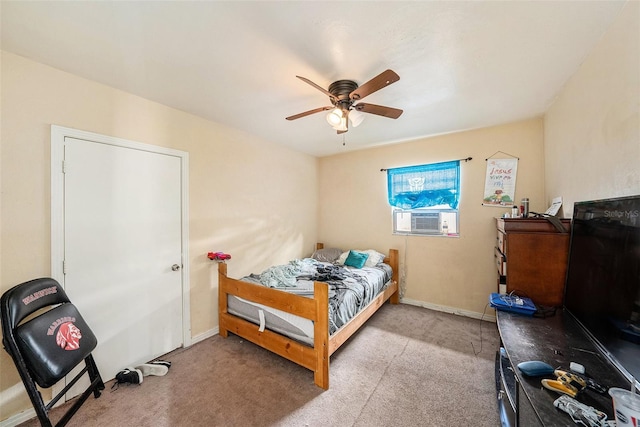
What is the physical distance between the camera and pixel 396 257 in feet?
12.1

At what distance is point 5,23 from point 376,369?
11.8 feet

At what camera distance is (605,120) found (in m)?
1.49

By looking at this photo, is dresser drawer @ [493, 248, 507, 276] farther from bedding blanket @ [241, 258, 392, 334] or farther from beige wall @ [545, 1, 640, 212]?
bedding blanket @ [241, 258, 392, 334]

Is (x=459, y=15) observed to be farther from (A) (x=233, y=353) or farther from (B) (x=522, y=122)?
(A) (x=233, y=353)

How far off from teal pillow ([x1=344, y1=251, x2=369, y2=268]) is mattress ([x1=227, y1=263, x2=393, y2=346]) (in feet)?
0.74

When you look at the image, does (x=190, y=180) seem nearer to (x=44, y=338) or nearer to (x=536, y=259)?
(x=44, y=338)

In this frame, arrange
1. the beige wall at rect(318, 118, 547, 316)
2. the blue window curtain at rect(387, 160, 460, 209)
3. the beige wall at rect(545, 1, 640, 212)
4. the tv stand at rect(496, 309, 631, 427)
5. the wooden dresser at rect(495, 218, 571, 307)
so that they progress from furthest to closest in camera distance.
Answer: the blue window curtain at rect(387, 160, 460, 209) < the beige wall at rect(318, 118, 547, 316) < the wooden dresser at rect(495, 218, 571, 307) < the beige wall at rect(545, 1, 640, 212) < the tv stand at rect(496, 309, 631, 427)

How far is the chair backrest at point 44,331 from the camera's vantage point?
1418mm

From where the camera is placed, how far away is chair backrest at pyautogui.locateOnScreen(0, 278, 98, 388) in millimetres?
1418

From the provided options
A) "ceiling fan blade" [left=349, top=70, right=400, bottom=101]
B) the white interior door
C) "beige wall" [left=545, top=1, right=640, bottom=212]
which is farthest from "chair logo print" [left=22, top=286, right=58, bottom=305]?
"beige wall" [left=545, top=1, right=640, bottom=212]

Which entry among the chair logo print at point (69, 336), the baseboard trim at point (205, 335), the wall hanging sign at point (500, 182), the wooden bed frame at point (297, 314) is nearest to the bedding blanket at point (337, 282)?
the wooden bed frame at point (297, 314)

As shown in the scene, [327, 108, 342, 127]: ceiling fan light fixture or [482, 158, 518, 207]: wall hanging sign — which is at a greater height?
[327, 108, 342, 127]: ceiling fan light fixture

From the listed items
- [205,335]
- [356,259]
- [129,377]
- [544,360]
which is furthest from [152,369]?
[544,360]

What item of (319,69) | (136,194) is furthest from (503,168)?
(136,194)
